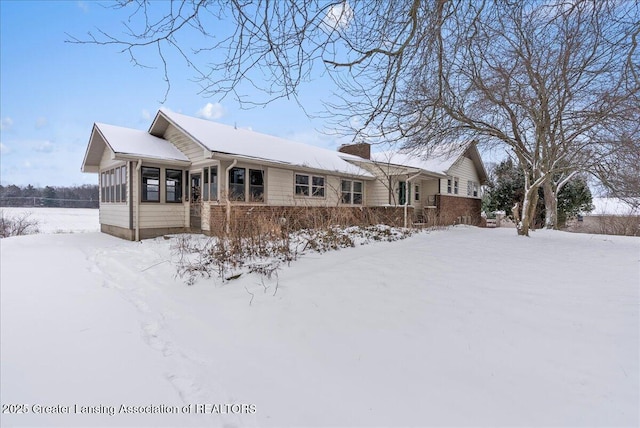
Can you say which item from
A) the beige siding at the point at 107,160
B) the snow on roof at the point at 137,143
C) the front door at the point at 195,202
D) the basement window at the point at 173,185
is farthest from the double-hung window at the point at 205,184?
the beige siding at the point at 107,160

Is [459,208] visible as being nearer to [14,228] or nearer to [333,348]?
[333,348]

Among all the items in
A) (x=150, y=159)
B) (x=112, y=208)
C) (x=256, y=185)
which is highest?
(x=150, y=159)

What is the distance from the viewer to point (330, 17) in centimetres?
381

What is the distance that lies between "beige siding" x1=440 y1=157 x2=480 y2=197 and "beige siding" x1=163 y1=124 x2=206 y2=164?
1378cm

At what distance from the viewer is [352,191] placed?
1695 cm

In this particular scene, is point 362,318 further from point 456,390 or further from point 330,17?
point 330,17

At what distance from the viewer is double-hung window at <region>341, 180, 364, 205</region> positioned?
54.5 ft

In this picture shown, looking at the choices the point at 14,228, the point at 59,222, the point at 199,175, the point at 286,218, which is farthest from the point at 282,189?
the point at 59,222

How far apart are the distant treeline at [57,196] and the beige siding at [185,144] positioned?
102ft

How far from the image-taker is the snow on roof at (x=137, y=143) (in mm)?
11098

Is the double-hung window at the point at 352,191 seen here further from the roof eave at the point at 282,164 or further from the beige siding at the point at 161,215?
the beige siding at the point at 161,215

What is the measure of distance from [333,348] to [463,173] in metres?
20.9

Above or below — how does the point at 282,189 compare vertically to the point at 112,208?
above

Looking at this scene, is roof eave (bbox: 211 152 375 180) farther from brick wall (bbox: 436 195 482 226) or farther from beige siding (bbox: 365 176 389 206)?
brick wall (bbox: 436 195 482 226)
